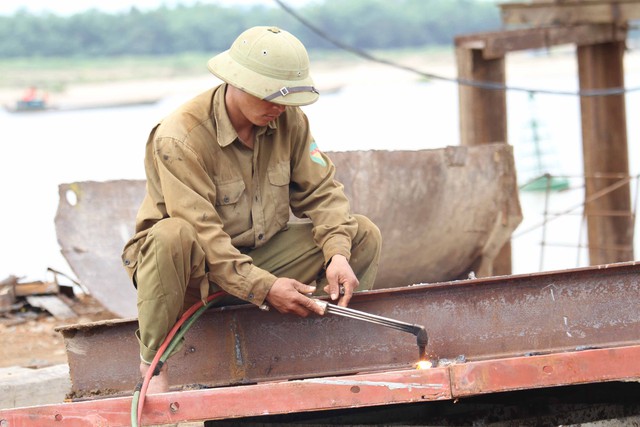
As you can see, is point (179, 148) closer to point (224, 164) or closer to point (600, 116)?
point (224, 164)

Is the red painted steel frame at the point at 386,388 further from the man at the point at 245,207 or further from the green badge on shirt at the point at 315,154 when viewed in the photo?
the green badge on shirt at the point at 315,154

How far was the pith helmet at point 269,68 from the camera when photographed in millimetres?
3902

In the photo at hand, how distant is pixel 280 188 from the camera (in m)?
4.33

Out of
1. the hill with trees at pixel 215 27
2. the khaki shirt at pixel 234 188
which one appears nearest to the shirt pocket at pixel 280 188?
the khaki shirt at pixel 234 188

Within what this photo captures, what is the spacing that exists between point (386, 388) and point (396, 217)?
144 inches

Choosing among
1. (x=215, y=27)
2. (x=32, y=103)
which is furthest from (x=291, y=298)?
(x=215, y=27)

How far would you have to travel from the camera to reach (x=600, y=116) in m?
9.07

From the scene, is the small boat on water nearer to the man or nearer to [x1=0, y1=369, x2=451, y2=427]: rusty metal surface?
the man

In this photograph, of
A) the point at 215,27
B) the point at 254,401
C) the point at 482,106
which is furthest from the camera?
the point at 215,27

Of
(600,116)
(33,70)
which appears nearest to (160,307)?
(600,116)

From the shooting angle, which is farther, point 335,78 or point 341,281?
point 335,78

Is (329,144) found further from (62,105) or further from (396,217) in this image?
(62,105)

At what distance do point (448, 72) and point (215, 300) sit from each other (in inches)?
1469

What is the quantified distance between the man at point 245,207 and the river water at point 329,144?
499 centimetres
